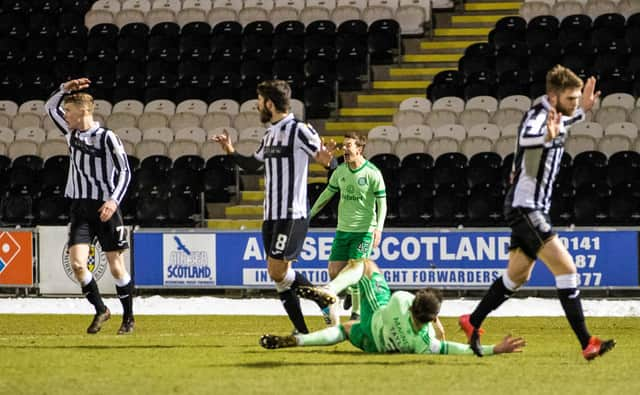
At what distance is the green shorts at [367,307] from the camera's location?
34.1 feet

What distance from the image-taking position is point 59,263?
64.1ft

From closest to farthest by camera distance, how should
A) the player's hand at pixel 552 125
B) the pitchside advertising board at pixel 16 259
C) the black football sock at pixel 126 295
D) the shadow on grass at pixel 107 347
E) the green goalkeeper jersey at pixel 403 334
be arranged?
the player's hand at pixel 552 125, the green goalkeeper jersey at pixel 403 334, the shadow on grass at pixel 107 347, the black football sock at pixel 126 295, the pitchside advertising board at pixel 16 259

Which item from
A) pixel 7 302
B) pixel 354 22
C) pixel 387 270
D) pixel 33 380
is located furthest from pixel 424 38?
pixel 33 380

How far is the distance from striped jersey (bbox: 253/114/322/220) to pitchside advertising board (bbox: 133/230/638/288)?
774 centimetres

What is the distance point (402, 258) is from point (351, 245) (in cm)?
528

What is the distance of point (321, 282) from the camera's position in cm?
1884

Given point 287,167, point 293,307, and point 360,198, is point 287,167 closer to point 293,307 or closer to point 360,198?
point 293,307

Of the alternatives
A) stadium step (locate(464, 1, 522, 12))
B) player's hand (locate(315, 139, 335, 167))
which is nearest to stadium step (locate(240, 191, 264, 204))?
stadium step (locate(464, 1, 522, 12))

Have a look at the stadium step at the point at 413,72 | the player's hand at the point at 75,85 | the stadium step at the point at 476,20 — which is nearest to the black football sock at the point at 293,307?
the player's hand at the point at 75,85

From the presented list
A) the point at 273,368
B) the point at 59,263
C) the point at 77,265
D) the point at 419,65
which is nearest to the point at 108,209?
the point at 77,265

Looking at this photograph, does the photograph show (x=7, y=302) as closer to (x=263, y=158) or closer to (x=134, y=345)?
(x=134, y=345)

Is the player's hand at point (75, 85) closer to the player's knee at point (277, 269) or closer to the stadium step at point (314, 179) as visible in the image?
the player's knee at point (277, 269)

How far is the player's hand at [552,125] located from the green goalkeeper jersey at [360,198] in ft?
13.5

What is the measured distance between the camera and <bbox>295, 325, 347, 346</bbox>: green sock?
1005 cm
